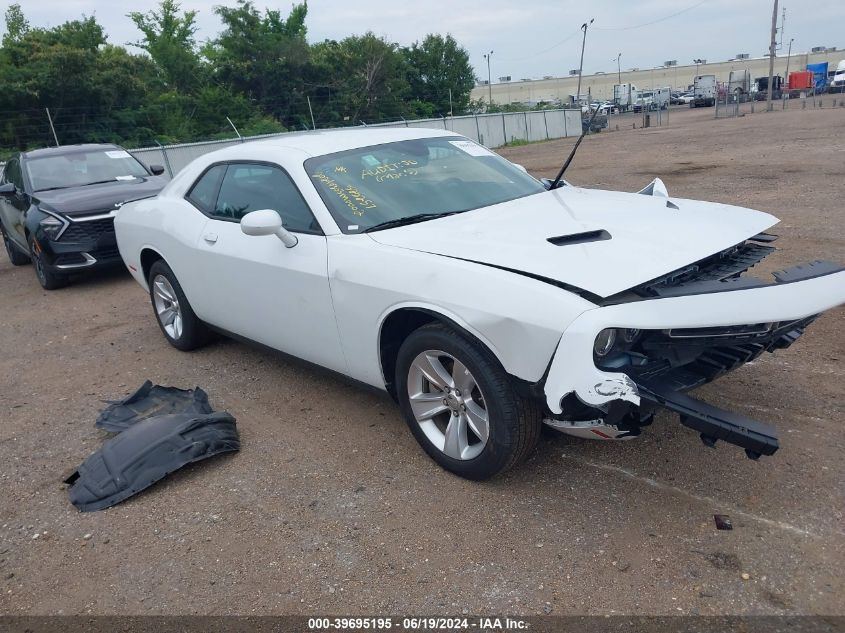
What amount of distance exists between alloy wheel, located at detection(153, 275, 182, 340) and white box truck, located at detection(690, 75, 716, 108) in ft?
206

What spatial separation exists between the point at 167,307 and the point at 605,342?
4.00m

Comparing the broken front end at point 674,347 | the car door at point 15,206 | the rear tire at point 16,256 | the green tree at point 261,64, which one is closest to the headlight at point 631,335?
the broken front end at point 674,347

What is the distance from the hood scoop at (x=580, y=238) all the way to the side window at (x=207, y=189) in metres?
2.62

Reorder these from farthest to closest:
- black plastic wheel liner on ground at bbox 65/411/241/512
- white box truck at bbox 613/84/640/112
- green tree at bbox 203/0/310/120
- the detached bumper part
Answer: white box truck at bbox 613/84/640/112 → green tree at bbox 203/0/310/120 → black plastic wheel liner on ground at bbox 65/411/241/512 → the detached bumper part

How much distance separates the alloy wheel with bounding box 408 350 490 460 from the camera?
3117mm

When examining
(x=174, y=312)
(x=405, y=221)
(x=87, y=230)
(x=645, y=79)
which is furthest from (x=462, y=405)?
(x=645, y=79)

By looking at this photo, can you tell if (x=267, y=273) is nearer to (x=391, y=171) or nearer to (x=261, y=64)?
(x=391, y=171)

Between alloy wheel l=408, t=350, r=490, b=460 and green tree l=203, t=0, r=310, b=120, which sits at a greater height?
green tree l=203, t=0, r=310, b=120

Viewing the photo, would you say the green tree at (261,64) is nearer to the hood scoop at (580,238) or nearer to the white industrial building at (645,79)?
the hood scoop at (580,238)

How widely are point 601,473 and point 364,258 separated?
1.55 m

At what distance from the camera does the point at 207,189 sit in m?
4.86

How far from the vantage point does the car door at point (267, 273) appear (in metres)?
3.73

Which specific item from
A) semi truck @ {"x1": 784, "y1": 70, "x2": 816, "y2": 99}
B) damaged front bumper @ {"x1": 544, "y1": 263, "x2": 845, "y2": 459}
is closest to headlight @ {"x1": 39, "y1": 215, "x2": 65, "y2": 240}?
damaged front bumper @ {"x1": 544, "y1": 263, "x2": 845, "y2": 459}

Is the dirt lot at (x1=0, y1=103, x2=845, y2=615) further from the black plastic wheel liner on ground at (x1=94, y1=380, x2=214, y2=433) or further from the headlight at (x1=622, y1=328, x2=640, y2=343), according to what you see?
the headlight at (x1=622, y1=328, x2=640, y2=343)
